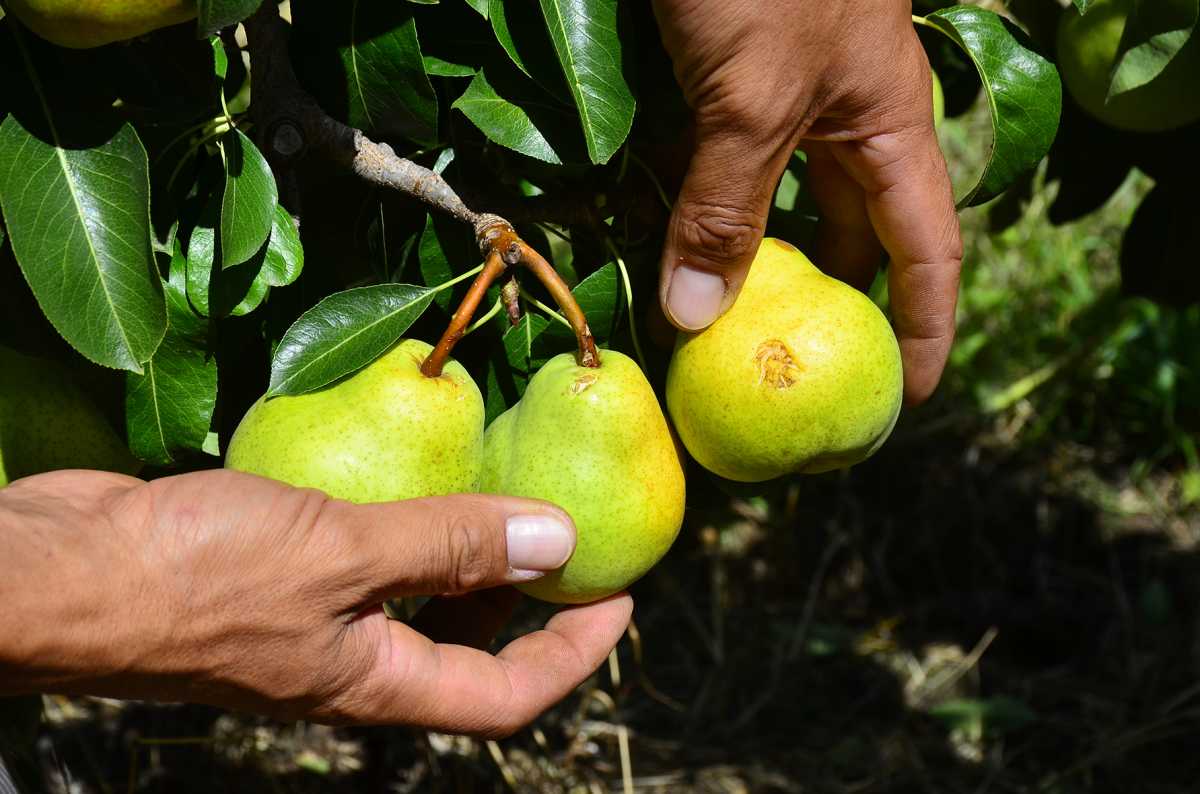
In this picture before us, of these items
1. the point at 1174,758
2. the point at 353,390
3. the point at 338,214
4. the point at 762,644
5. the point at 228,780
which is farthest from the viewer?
the point at 762,644

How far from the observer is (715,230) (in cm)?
127

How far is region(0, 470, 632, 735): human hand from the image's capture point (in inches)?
43.0

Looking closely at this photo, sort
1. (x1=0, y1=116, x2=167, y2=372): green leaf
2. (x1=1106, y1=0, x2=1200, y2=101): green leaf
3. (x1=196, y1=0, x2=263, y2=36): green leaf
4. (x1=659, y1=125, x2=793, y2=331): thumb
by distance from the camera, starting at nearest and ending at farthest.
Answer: (x1=196, y1=0, x2=263, y2=36): green leaf, (x1=0, y1=116, x2=167, y2=372): green leaf, (x1=659, y1=125, x2=793, y2=331): thumb, (x1=1106, y1=0, x2=1200, y2=101): green leaf

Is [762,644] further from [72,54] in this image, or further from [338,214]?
[72,54]

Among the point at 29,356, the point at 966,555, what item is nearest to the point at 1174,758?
the point at 966,555

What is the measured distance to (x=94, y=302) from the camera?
1.15m

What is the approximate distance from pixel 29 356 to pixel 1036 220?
9.89 feet

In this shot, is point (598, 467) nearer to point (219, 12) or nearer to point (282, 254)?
point (282, 254)

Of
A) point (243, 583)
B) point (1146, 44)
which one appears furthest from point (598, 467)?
point (1146, 44)

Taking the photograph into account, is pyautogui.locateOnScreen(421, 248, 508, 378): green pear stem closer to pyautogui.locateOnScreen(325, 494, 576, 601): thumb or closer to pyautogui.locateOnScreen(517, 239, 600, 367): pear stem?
pyautogui.locateOnScreen(517, 239, 600, 367): pear stem

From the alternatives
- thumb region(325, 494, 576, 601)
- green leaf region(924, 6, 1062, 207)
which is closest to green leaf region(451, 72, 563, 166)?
thumb region(325, 494, 576, 601)

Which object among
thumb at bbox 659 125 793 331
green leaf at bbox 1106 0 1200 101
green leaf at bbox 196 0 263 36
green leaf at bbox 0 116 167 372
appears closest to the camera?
green leaf at bbox 196 0 263 36

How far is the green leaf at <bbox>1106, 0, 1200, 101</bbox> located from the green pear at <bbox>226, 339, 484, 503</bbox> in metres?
0.95

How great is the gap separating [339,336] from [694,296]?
371 millimetres
